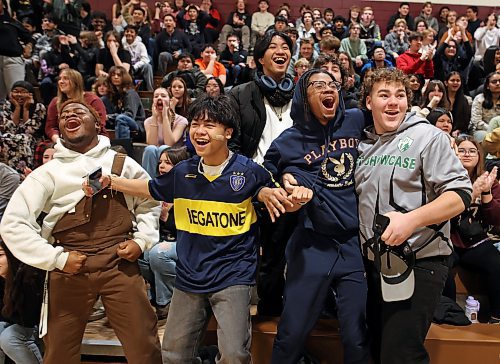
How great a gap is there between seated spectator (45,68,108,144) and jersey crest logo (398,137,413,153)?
3181 millimetres

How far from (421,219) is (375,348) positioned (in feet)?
2.37

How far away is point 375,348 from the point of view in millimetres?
2277

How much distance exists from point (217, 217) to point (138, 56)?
6.21m

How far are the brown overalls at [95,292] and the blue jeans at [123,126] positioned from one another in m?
2.99

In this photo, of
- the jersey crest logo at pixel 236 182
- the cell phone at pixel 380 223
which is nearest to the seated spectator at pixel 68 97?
the jersey crest logo at pixel 236 182

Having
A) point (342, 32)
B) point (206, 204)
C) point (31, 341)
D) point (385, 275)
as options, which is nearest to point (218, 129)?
point (206, 204)

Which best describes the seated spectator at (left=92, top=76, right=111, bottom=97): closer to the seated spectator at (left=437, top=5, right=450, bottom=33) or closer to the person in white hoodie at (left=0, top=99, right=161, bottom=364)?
the person in white hoodie at (left=0, top=99, right=161, bottom=364)

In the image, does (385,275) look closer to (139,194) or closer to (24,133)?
(139,194)

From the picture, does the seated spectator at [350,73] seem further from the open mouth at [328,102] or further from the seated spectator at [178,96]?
the open mouth at [328,102]

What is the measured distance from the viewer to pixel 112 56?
7324mm

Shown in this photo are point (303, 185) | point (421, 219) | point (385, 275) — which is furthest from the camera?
point (303, 185)

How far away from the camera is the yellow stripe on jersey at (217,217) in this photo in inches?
90.0

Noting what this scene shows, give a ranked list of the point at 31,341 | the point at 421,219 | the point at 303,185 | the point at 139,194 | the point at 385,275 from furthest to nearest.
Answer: the point at 31,341, the point at 139,194, the point at 303,185, the point at 385,275, the point at 421,219

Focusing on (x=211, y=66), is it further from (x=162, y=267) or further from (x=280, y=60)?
(x=280, y=60)
